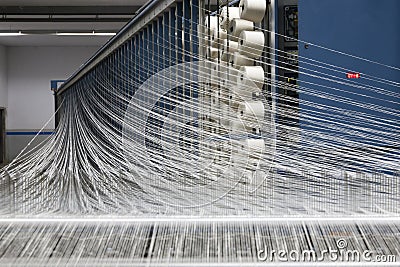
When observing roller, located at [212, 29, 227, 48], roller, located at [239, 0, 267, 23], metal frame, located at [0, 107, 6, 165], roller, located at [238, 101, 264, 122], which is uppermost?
roller, located at [239, 0, 267, 23]

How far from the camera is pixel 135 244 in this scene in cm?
83

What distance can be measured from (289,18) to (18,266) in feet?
8.90

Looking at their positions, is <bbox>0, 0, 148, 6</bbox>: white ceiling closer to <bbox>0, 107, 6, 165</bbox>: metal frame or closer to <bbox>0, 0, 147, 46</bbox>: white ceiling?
<bbox>0, 0, 147, 46</bbox>: white ceiling

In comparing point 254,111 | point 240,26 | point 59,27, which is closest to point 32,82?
point 59,27

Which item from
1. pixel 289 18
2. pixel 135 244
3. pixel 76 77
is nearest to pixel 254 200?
pixel 135 244

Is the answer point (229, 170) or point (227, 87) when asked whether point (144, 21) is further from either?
point (229, 170)

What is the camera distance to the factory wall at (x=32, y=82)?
41.3ft

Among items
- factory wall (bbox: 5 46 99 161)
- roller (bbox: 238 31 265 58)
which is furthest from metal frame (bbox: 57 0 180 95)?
factory wall (bbox: 5 46 99 161)
